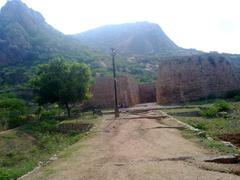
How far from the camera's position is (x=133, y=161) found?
9.38 meters

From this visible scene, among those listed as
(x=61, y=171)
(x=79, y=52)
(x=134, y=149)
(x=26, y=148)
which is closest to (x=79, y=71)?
(x=26, y=148)

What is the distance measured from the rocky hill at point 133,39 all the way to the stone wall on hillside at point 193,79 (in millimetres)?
45748

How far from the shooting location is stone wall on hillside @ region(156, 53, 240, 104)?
119ft

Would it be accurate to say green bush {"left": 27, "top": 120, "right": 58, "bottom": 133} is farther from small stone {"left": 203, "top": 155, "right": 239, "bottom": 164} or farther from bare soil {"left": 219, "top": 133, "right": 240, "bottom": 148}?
small stone {"left": 203, "top": 155, "right": 239, "bottom": 164}

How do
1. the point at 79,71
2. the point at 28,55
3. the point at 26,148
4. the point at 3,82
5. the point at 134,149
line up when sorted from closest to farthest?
1. the point at 134,149
2. the point at 26,148
3. the point at 79,71
4. the point at 3,82
5. the point at 28,55

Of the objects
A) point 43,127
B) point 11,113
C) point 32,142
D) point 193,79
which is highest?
point 193,79

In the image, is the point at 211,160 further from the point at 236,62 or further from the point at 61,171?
the point at 236,62

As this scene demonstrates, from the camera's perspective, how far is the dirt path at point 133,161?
7875mm

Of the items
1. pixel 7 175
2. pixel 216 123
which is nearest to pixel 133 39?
pixel 216 123

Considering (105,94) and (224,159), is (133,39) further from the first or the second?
(224,159)

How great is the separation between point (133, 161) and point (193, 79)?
91.8 ft

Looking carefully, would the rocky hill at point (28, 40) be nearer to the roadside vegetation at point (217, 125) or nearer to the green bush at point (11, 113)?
the green bush at point (11, 113)

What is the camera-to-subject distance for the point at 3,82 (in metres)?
52.1

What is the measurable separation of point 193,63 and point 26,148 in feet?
69.8
